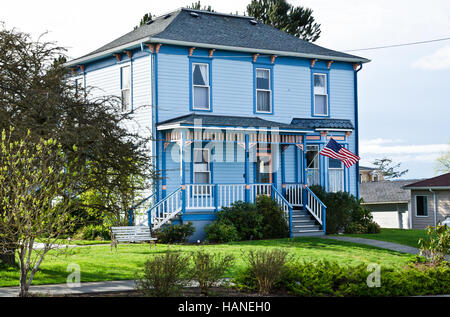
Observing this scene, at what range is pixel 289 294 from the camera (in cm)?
1233

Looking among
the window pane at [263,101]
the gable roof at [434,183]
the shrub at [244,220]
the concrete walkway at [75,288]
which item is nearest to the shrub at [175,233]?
the shrub at [244,220]

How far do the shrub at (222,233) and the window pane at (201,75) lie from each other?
5.99 m

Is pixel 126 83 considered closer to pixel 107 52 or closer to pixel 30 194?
pixel 107 52

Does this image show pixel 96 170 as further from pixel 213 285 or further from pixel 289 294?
pixel 289 294

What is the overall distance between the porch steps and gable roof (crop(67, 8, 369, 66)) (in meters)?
6.68

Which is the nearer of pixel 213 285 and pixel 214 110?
pixel 213 285

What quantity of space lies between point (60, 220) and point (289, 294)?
4.61m

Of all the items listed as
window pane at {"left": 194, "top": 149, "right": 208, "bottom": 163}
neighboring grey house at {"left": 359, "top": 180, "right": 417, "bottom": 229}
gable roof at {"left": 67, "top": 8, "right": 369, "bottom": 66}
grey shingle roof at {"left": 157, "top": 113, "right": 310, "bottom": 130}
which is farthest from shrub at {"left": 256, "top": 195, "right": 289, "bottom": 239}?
neighboring grey house at {"left": 359, "top": 180, "right": 417, "bottom": 229}

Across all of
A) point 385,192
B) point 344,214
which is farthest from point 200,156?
point 385,192

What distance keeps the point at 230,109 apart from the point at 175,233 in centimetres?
614

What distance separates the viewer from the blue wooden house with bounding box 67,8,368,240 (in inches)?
936
